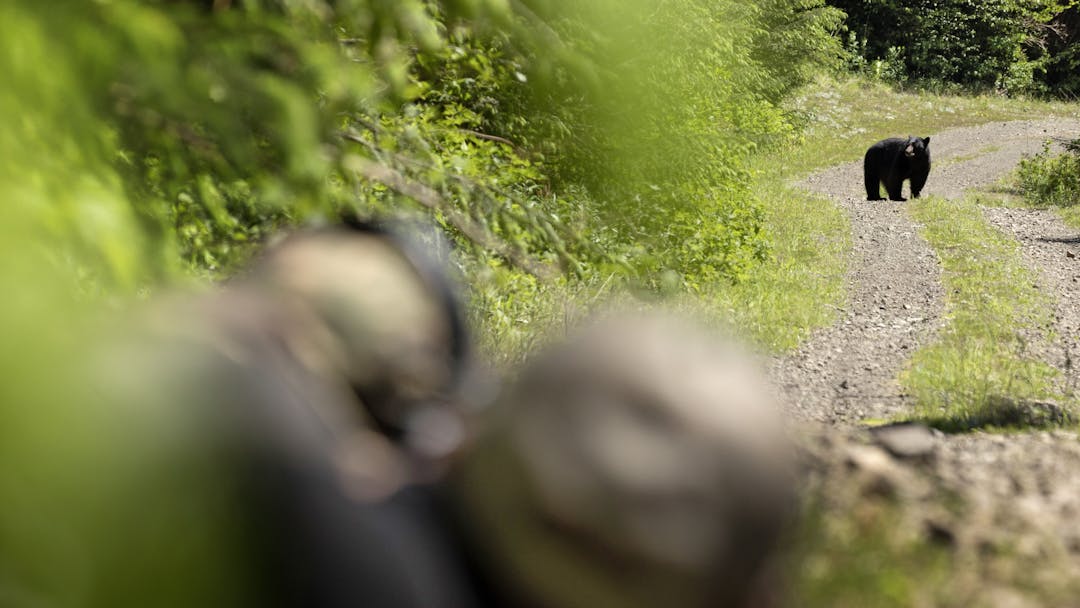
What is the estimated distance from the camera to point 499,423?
0.98 metres

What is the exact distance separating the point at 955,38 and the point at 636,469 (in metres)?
46.3

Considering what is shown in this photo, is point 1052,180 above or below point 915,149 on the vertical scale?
below

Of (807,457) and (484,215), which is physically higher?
(484,215)

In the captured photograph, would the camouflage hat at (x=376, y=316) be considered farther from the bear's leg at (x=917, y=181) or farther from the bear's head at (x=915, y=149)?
the bear's leg at (x=917, y=181)

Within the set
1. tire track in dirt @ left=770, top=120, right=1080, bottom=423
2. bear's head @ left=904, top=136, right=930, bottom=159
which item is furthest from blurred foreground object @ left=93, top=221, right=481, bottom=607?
bear's head @ left=904, top=136, right=930, bottom=159

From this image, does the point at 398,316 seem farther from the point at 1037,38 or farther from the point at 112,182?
the point at 1037,38

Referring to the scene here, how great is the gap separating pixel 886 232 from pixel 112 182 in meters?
16.0

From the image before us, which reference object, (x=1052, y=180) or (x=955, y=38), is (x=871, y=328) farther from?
(x=955, y=38)

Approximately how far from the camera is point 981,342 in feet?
29.2

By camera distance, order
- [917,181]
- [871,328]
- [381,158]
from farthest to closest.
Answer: [917,181], [871,328], [381,158]

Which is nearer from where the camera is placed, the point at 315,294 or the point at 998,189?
the point at 315,294

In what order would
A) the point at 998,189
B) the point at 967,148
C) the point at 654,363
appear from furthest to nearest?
the point at 967,148 < the point at 998,189 < the point at 654,363

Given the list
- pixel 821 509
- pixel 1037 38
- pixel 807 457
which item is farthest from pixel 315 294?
pixel 1037 38

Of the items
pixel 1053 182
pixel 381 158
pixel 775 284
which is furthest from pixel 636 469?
pixel 1053 182
